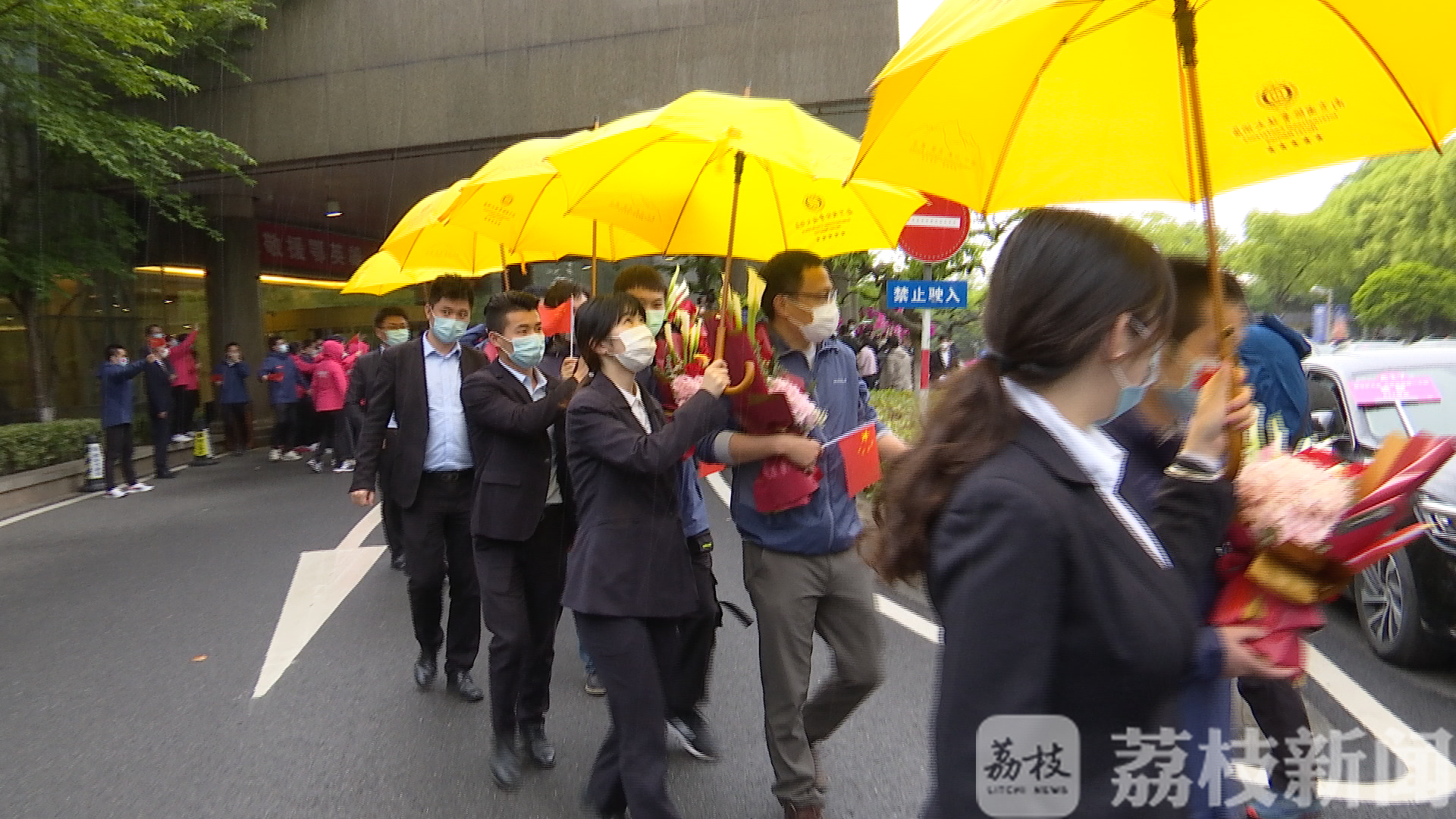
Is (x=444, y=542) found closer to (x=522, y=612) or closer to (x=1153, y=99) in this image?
(x=522, y=612)

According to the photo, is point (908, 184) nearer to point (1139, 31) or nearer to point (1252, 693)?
point (1139, 31)

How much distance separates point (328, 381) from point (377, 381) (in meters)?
9.52

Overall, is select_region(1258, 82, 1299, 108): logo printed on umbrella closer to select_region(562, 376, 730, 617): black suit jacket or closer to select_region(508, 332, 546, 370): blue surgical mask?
select_region(562, 376, 730, 617): black suit jacket

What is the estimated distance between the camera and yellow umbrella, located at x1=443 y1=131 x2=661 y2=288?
15.1 ft

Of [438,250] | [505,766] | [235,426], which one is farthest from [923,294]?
[235,426]

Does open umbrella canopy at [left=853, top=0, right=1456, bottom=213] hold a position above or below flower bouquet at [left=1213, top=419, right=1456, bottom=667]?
above

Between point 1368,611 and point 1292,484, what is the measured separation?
4130 mm

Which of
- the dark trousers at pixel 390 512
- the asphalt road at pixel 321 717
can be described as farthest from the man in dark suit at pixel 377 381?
the asphalt road at pixel 321 717

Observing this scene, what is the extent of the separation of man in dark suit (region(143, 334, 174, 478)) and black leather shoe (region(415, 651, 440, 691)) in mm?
9720

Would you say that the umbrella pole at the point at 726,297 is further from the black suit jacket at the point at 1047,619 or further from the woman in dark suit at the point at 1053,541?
the black suit jacket at the point at 1047,619

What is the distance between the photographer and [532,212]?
5.26 metres

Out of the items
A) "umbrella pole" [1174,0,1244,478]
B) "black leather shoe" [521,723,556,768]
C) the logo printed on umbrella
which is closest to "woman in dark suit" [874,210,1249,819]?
"umbrella pole" [1174,0,1244,478]

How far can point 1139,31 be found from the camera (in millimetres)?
2707

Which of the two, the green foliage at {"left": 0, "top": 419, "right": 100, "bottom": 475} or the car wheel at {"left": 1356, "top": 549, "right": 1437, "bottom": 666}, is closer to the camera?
the car wheel at {"left": 1356, "top": 549, "right": 1437, "bottom": 666}
